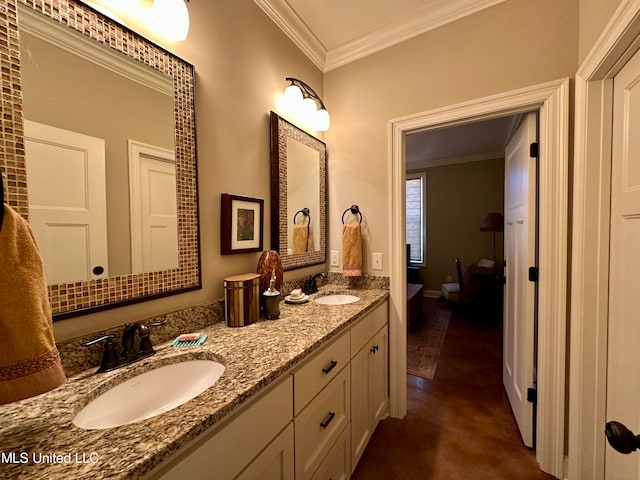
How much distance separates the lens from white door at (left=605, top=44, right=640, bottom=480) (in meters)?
0.93

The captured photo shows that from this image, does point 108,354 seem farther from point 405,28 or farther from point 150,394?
point 405,28

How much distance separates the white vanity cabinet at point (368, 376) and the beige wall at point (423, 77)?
0.44m

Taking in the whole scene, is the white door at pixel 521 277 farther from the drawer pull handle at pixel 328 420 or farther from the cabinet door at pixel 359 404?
the drawer pull handle at pixel 328 420

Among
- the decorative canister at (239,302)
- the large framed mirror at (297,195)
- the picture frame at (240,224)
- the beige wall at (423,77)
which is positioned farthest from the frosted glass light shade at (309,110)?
the decorative canister at (239,302)

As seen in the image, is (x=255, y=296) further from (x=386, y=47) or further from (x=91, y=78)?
(x=386, y=47)

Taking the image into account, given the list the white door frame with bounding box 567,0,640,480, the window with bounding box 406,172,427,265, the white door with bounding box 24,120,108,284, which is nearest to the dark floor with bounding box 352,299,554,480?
the white door frame with bounding box 567,0,640,480

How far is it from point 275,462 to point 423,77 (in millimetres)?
2114

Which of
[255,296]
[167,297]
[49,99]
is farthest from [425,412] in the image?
[49,99]

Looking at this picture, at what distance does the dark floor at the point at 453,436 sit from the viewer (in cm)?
141

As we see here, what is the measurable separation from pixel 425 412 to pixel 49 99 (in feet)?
8.32

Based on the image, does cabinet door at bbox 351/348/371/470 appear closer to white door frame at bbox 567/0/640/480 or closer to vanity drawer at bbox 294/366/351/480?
vanity drawer at bbox 294/366/351/480

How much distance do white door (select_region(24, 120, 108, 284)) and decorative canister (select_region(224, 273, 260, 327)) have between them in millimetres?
451

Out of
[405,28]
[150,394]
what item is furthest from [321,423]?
[405,28]

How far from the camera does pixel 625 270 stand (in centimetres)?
101
